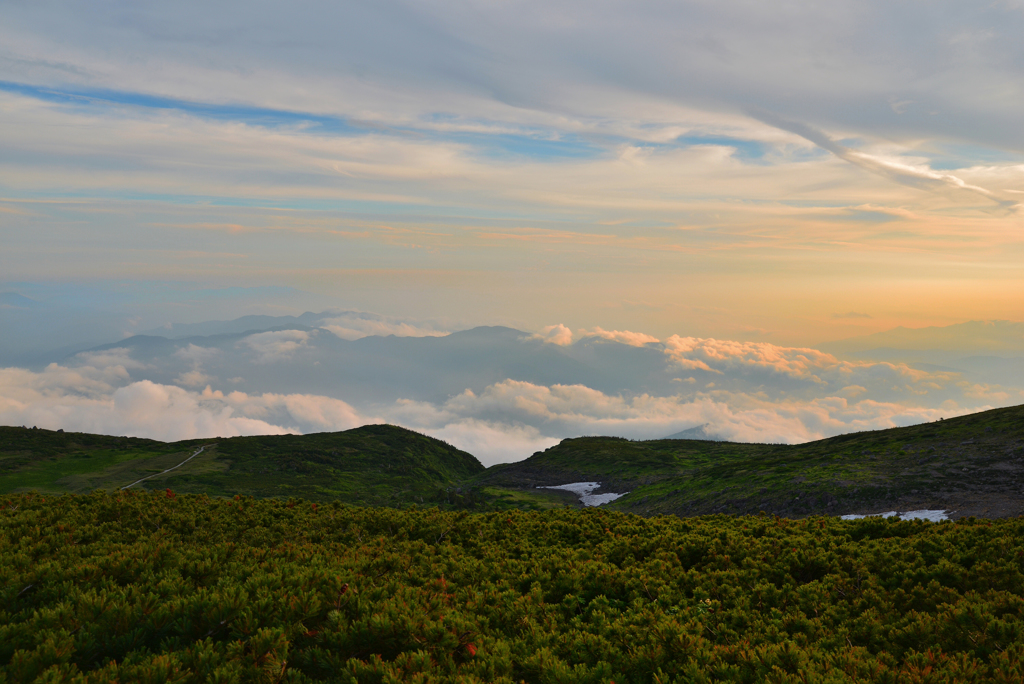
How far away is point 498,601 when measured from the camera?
10789 mm

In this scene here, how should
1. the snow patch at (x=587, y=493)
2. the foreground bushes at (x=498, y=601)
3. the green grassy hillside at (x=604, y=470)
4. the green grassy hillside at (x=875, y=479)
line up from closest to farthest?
1. the foreground bushes at (x=498, y=601)
2. the green grassy hillside at (x=875, y=479)
3. the green grassy hillside at (x=604, y=470)
4. the snow patch at (x=587, y=493)

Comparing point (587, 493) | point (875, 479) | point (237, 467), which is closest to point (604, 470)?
point (587, 493)

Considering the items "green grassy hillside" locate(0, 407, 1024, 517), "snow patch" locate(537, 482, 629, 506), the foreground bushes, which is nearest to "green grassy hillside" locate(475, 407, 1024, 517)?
"green grassy hillside" locate(0, 407, 1024, 517)

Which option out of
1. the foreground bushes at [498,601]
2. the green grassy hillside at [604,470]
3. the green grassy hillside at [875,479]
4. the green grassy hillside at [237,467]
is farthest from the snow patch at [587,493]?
the foreground bushes at [498,601]

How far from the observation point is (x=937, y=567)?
456 inches

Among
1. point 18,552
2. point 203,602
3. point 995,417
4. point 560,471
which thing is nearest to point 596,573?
point 203,602

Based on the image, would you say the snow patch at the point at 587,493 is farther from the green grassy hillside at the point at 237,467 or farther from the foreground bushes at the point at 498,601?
the foreground bushes at the point at 498,601

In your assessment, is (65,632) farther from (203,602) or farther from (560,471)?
(560,471)

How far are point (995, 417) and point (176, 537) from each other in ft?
239

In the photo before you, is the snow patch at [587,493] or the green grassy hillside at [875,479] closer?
the green grassy hillside at [875,479]

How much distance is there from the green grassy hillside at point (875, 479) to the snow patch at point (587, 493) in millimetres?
2632

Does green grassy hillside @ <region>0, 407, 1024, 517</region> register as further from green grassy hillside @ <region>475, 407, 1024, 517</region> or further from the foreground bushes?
the foreground bushes

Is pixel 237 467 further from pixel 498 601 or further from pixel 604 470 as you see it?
pixel 498 601

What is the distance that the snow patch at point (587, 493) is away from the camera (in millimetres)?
73250
